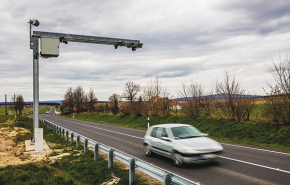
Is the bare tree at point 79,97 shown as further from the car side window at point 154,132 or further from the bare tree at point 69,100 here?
the car side window at point 154,132

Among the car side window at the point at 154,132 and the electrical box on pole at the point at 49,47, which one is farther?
the electrical box on pole at the point at 49,47

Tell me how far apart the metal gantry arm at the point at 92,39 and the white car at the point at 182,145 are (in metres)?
6.88

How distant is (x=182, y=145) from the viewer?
338 inches

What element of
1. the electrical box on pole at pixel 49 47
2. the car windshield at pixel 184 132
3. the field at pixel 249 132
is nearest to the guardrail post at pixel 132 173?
the car windshield at pixel 184 132

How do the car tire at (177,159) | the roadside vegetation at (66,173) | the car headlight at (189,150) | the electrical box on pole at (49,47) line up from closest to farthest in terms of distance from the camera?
1. the roadside vegetation at (66,173)
2. the car headlight at (189,150)
3. the car tire at (177,159)
4. the electrical box on pole at (49,47)

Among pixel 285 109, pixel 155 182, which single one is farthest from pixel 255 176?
pixel 285 109

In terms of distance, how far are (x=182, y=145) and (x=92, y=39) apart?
9.25m

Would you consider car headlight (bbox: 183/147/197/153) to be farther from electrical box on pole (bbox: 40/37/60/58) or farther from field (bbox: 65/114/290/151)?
electrical box on pole (bbox: 40/37/60/58)

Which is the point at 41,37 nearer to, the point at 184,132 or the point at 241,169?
the point at 184,132

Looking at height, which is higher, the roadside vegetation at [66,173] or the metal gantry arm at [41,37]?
the metal gantry arm at [41,37]

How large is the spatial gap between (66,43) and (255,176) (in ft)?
39.4

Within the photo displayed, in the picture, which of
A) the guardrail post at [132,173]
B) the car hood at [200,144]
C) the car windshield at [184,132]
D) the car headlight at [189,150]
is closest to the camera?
the guardrail post at [132,173]

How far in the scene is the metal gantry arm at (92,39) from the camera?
45.2 ft

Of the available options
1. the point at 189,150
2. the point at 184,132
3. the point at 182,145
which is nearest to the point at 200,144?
the point at 189,150
